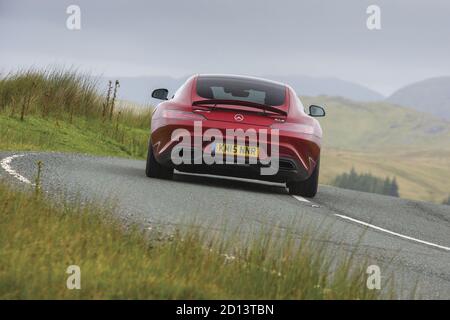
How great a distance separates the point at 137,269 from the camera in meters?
5.23

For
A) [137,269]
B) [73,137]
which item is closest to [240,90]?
[137,269]

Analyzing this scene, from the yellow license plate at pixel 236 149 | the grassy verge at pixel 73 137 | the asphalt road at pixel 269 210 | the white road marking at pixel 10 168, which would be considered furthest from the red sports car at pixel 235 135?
the grassy verge at pixel 73 137

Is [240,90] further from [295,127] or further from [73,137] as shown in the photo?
[73,137]

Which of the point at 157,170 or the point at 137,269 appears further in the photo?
the point at 157,170

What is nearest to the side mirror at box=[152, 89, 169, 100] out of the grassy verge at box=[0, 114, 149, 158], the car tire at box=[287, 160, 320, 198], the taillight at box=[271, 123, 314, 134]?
the taillight at box=[271, 123, 314, 134]

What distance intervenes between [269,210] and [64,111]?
57.8 feet

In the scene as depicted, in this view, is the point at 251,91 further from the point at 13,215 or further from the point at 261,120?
the point at 13,215

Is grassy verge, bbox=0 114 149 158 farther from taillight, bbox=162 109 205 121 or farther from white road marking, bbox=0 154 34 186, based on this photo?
taillight, bbox=162 109 205 121

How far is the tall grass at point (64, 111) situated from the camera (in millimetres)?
23781

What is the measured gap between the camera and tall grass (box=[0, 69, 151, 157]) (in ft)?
78.0

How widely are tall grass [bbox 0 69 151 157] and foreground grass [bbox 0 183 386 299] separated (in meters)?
16.0

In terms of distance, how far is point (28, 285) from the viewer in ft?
14.8

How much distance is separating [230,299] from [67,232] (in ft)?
6.57

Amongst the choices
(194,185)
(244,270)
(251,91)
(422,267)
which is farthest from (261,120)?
(244,270)
